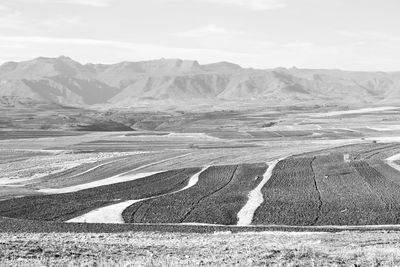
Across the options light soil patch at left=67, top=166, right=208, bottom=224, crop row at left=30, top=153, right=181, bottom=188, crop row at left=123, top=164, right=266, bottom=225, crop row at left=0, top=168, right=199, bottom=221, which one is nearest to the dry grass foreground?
crop row at left=123, top=164, right=266, bottom=225

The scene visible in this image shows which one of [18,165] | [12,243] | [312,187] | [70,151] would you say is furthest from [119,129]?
[12,243]

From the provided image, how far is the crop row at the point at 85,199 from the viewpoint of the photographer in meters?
43.7

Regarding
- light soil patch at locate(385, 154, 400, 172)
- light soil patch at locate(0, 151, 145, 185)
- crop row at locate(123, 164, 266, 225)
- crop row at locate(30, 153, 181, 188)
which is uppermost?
crop row at locate(123, 164, 266, 225)

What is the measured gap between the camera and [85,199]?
1976 inches

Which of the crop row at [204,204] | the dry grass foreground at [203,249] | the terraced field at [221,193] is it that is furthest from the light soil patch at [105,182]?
the dry grass foreground at [203,249]

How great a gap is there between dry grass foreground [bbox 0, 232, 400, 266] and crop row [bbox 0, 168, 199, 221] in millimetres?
11573

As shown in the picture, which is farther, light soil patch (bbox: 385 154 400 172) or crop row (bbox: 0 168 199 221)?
light soil patch (bbox: 385 154 400 172)

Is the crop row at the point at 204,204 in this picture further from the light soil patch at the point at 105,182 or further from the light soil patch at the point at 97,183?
the light soil patch at the point at 105,182

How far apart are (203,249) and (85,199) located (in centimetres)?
2568

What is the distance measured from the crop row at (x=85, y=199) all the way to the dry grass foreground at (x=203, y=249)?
38.0 ft

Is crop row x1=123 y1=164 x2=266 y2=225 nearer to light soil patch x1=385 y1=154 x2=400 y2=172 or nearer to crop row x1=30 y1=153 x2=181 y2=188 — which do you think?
crop row x1=30 y1=153 x2=181 y2=188

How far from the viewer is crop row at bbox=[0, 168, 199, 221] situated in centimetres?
4372

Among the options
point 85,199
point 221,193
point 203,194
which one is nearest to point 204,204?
point 203,194

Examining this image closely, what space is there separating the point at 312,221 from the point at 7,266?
23.2 metres
